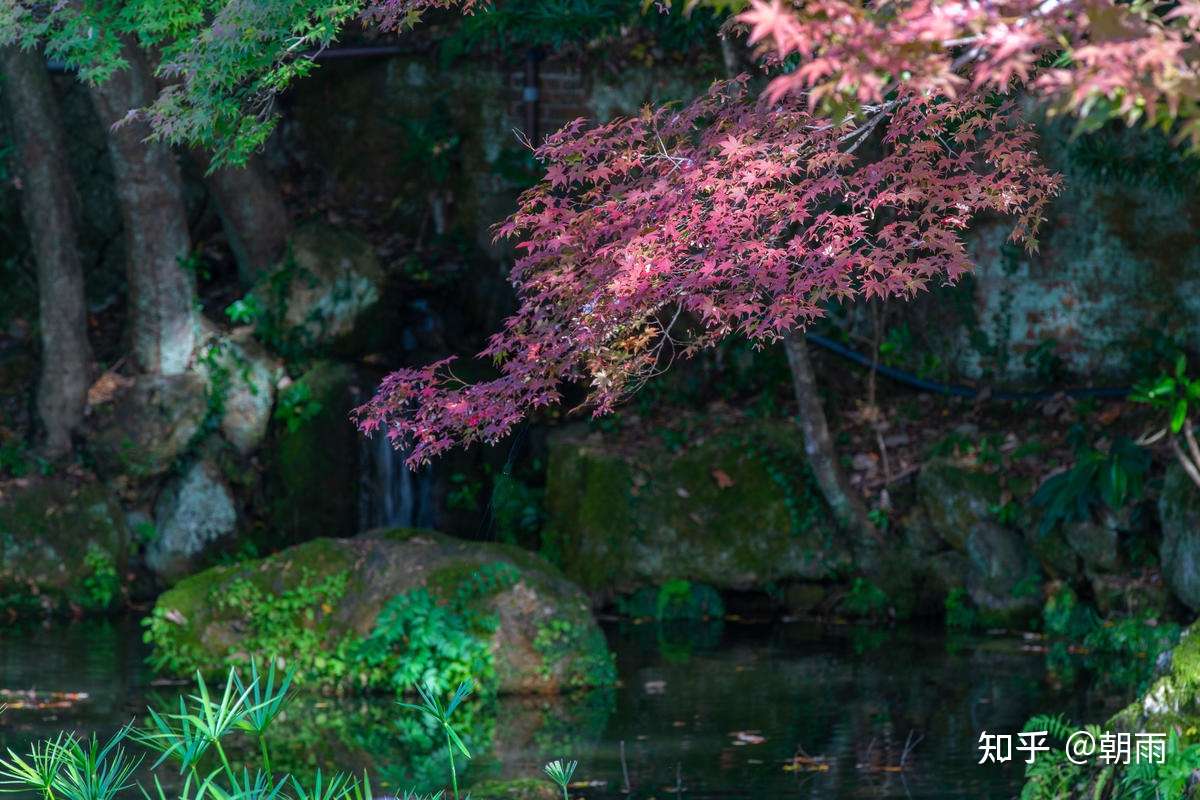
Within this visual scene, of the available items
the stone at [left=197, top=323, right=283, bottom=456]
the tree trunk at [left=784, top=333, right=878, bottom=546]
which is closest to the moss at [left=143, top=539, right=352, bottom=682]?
the stone at [left=197, top=323, right=283, bottom=456]

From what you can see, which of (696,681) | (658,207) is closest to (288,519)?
(696,681)

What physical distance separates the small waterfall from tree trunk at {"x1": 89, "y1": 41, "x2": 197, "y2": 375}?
1.75m

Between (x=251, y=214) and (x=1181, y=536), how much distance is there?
293 inches

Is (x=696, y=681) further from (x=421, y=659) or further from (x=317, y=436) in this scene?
(x=317, y=436)

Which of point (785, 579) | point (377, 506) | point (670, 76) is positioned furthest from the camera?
point (670, 76)

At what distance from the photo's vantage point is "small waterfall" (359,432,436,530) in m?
11.9

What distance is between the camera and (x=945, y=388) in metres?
11.9

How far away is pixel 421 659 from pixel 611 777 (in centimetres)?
189

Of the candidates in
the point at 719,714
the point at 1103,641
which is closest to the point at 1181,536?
the point at 1103,641

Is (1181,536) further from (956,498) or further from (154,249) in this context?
(154,249)

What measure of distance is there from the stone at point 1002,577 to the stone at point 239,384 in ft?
18.5

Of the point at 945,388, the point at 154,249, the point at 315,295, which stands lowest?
the point at 945,388

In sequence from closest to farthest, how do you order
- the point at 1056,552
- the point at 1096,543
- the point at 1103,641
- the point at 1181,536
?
1. the point at 1181,536
2. the point at 1103,641
3. the point at 1096,543
4. the point at 1056,552

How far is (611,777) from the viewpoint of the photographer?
665cm
